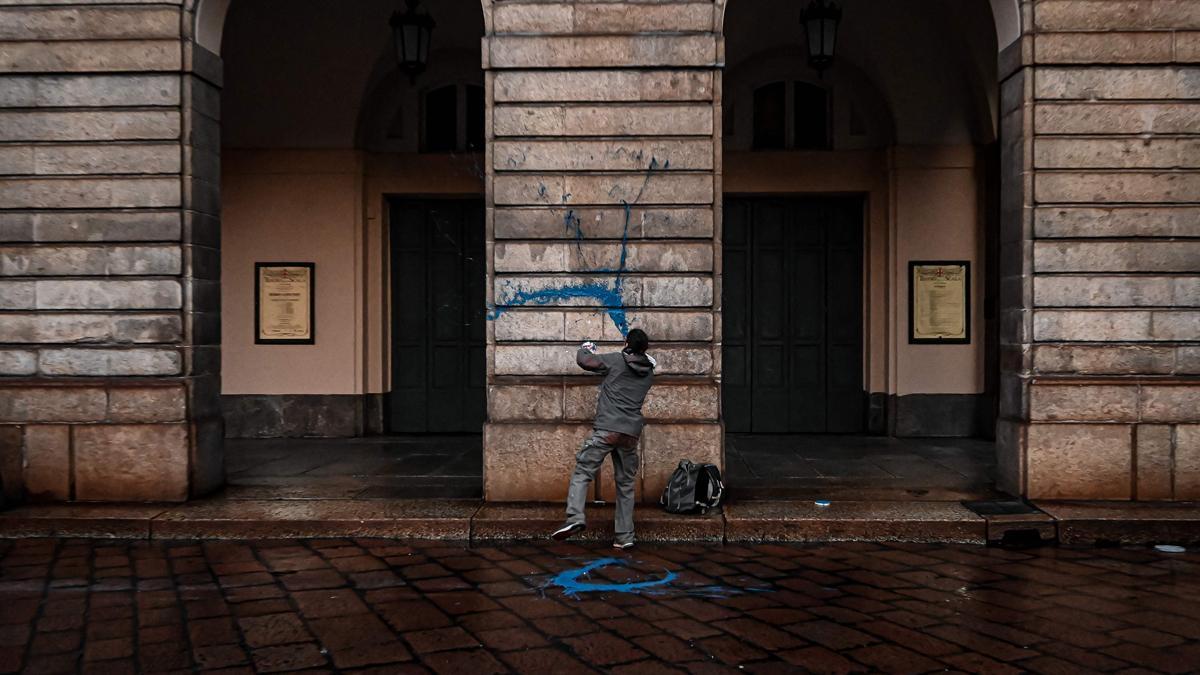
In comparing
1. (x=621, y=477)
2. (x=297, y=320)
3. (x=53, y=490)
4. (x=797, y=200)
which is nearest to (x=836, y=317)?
(x=797, y=200)

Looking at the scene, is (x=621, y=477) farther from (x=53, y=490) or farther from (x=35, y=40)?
(x=35, y=40)

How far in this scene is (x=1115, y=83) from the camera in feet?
27.4

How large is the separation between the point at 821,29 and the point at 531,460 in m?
5.57

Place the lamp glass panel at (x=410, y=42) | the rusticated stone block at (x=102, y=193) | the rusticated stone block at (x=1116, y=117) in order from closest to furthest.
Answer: the rusticated stone block at (x=1116, y=117) < the rusticated stone block at (x=102, y=193) < the lamp glass panel at (x=410, y=42)

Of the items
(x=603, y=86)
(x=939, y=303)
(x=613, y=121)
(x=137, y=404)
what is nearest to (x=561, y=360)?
(x=613, y=121)

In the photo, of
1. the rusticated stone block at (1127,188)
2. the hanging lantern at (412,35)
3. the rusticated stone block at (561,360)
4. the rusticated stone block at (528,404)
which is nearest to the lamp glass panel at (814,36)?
the rusticated stone block at (1127,188)

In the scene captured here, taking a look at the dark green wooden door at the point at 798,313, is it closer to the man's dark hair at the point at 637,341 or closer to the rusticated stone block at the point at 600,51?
the rusticated stone block at the point at 600,51

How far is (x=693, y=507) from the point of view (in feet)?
25.6

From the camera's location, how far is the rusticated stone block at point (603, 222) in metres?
8.43

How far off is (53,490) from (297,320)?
432cm

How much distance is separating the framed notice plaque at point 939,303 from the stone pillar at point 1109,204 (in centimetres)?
392

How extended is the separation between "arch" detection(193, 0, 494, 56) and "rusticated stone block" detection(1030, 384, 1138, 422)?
5958 mm

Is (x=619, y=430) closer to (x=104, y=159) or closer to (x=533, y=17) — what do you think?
(x=533, y=17)

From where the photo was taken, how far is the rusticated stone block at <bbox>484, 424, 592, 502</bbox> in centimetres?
831
